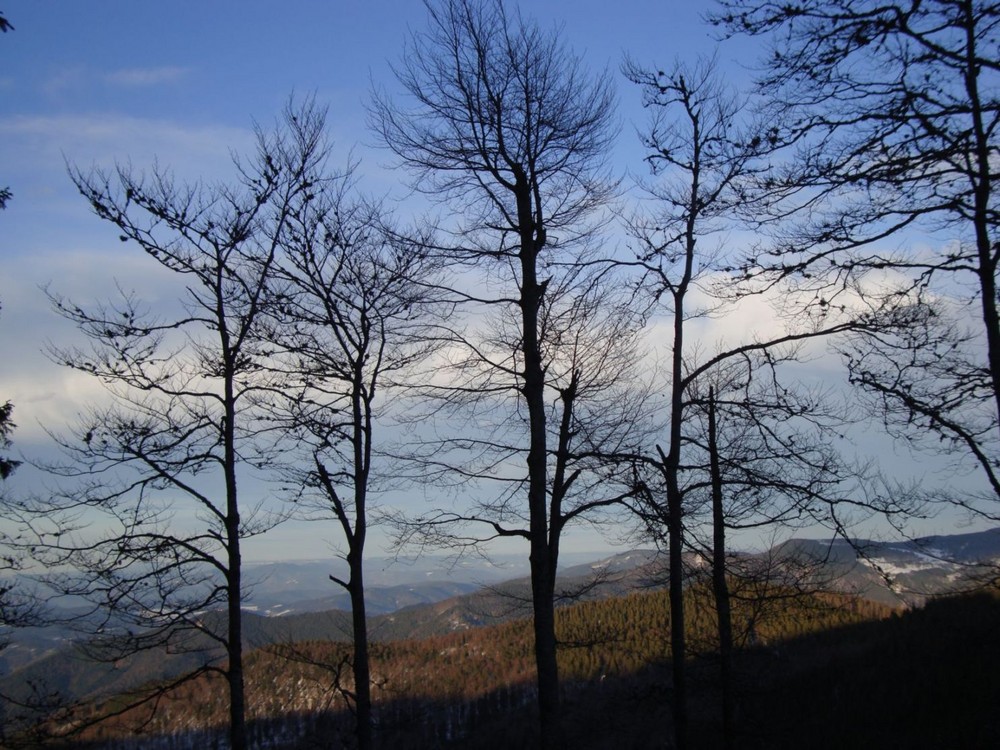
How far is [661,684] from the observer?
13.5 m

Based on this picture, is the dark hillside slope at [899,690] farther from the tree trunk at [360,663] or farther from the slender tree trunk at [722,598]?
the tree trunk at [360,663]

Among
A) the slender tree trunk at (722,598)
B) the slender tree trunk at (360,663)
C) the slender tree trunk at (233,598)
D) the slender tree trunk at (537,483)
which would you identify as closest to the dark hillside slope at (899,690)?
the slender tree trunk at (722,598)

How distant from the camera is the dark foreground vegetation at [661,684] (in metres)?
13.5

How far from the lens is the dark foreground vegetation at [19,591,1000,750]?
13492 millimetres

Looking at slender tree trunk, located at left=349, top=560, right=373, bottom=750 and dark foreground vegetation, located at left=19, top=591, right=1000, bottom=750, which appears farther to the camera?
dark foreground vegetation, located at left=19, top=591, right=1000, bottom=750

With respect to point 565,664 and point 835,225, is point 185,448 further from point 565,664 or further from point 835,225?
point 565,664

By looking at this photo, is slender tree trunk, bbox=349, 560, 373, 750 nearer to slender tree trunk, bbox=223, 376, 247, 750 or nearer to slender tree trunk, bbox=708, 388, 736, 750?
slender tree trunk, bbox=223, 376, 247, 750

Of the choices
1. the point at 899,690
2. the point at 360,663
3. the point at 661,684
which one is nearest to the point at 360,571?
the point at 360,663

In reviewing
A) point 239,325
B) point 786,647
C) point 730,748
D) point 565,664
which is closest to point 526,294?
Result: point 239,325

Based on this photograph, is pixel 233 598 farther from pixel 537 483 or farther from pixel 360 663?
pixel 537 483

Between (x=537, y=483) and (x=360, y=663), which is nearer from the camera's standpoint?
(x=537, y=483)

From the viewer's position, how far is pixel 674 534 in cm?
1059

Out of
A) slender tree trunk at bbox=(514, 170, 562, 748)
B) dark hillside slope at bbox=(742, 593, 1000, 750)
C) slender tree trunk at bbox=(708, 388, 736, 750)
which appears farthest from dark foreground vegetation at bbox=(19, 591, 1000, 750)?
slender tree trunk at bbox=(514, 170, 562, 748)

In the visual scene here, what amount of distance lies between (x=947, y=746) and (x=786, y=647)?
66.8ft
